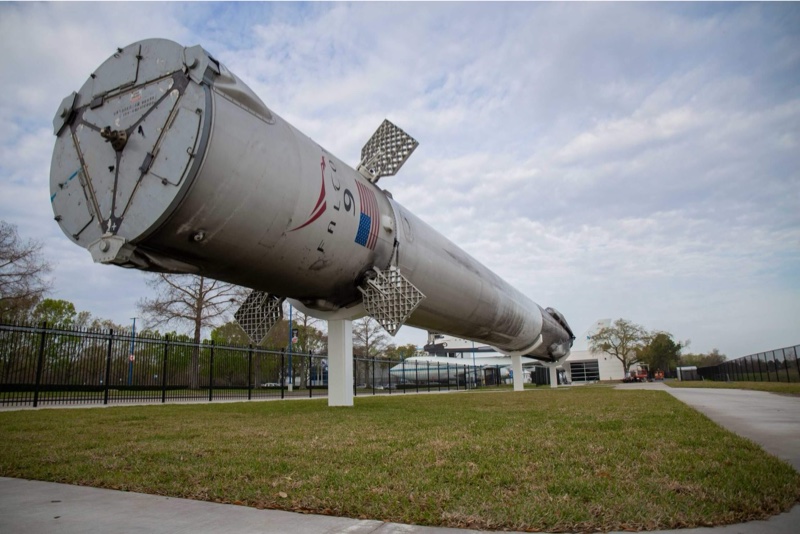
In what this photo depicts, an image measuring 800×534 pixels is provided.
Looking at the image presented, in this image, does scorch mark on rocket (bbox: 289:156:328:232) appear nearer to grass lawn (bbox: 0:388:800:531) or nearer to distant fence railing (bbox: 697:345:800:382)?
grass lawn (bbox: 0:388:800:531)

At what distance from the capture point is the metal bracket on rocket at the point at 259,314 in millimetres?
8516

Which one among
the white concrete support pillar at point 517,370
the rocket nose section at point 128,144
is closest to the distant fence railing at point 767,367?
the white concrete support pillar at point 517,370

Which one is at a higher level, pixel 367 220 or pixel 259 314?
pixel 367 220

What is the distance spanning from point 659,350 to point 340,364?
6171cm

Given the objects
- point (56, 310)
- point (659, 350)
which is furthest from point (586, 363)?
point (56, 310)

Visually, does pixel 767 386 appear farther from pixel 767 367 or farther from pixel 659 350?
pixel 659 350

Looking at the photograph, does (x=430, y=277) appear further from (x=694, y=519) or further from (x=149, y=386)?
(x=149, y=386)

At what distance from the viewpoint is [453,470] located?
337 centimetres

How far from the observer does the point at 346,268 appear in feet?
25.7

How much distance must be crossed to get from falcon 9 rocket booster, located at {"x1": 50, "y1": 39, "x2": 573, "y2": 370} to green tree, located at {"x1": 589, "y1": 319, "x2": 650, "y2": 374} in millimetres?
56898

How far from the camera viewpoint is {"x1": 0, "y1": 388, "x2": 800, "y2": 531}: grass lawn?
8.08 feet

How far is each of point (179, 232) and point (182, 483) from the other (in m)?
3.15

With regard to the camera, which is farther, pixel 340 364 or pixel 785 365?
pixel 785 365

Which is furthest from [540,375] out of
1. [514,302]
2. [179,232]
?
[179,232]
